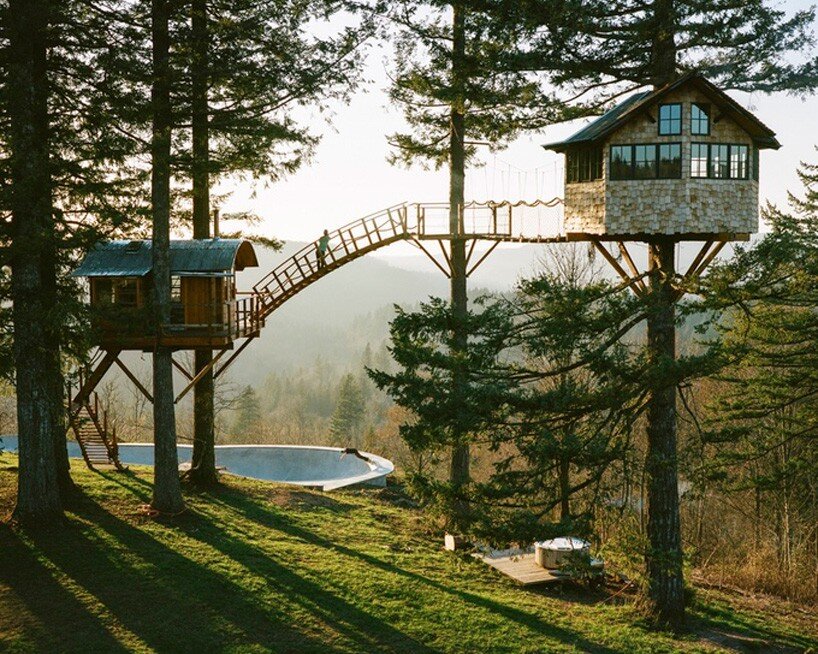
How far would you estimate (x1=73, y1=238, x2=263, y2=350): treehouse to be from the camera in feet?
49.8

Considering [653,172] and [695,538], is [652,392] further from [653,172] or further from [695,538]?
[695,538]

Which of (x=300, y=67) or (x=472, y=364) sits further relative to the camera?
(x=300, y=67)

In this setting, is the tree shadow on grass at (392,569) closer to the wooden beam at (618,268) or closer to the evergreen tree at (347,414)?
the wooden beam at (618,268)

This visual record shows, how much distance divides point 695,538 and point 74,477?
1941cm

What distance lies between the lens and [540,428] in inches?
415

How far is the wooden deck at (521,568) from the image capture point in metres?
13.5

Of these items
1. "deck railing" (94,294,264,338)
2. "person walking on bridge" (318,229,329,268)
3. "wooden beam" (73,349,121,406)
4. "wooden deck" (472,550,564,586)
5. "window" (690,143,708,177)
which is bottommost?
"wooden deck" (472,550,564,586)

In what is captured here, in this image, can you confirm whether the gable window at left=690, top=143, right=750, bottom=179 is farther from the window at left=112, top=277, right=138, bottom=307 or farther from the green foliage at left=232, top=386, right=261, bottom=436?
the green foliage at left=232, top=386, right=261, bottom=436

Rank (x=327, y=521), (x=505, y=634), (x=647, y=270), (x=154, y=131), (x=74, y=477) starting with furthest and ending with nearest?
(x=74, y=477)
(x=327, y=521)
(x=154, y=131)
(x=647, y=270)
(x=505, y=634)

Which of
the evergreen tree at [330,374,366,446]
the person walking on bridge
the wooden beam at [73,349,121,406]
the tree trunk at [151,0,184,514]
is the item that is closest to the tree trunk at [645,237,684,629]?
the person walking on bridge

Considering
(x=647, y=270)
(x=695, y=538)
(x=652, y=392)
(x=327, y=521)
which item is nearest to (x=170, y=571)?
(x=327, y=521)

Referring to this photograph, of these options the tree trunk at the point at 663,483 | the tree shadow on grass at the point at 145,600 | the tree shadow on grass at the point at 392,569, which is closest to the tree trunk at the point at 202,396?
the tree shadow on grass at the point at 392,569

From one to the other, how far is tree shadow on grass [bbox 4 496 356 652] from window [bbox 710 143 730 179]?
955 cm

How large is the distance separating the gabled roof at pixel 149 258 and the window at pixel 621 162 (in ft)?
26.5
